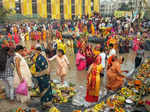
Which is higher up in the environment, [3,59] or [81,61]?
[3,59]

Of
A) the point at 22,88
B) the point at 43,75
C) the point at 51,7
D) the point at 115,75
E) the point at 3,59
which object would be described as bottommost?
the point at 22,88

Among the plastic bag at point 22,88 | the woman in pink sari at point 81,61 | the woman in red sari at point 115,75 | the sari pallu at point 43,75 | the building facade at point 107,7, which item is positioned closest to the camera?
the sari pallu at point 43,75

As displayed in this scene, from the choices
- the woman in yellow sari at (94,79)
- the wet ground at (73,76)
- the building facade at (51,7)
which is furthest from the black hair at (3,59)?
the building facade at (51,7)

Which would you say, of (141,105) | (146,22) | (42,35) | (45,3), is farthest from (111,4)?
(141,105)

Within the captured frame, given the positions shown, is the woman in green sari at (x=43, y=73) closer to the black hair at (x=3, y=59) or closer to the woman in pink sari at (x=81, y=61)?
the black hair at (x=3, y=59)

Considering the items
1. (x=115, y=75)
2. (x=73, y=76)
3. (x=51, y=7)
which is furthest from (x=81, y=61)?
(x=51, y=7)

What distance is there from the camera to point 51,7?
3697 centimetres

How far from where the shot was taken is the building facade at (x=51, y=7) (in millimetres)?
34713

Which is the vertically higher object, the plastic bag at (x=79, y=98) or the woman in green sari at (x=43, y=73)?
the woman in green sari at (x=43, y=73)

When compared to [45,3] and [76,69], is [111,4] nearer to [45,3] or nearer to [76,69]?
[45,3]

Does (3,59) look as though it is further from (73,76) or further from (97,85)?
(73,76)

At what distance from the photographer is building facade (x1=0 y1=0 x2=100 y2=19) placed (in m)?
34.7

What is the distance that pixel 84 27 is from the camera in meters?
19.5

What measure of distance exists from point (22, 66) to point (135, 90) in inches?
135
